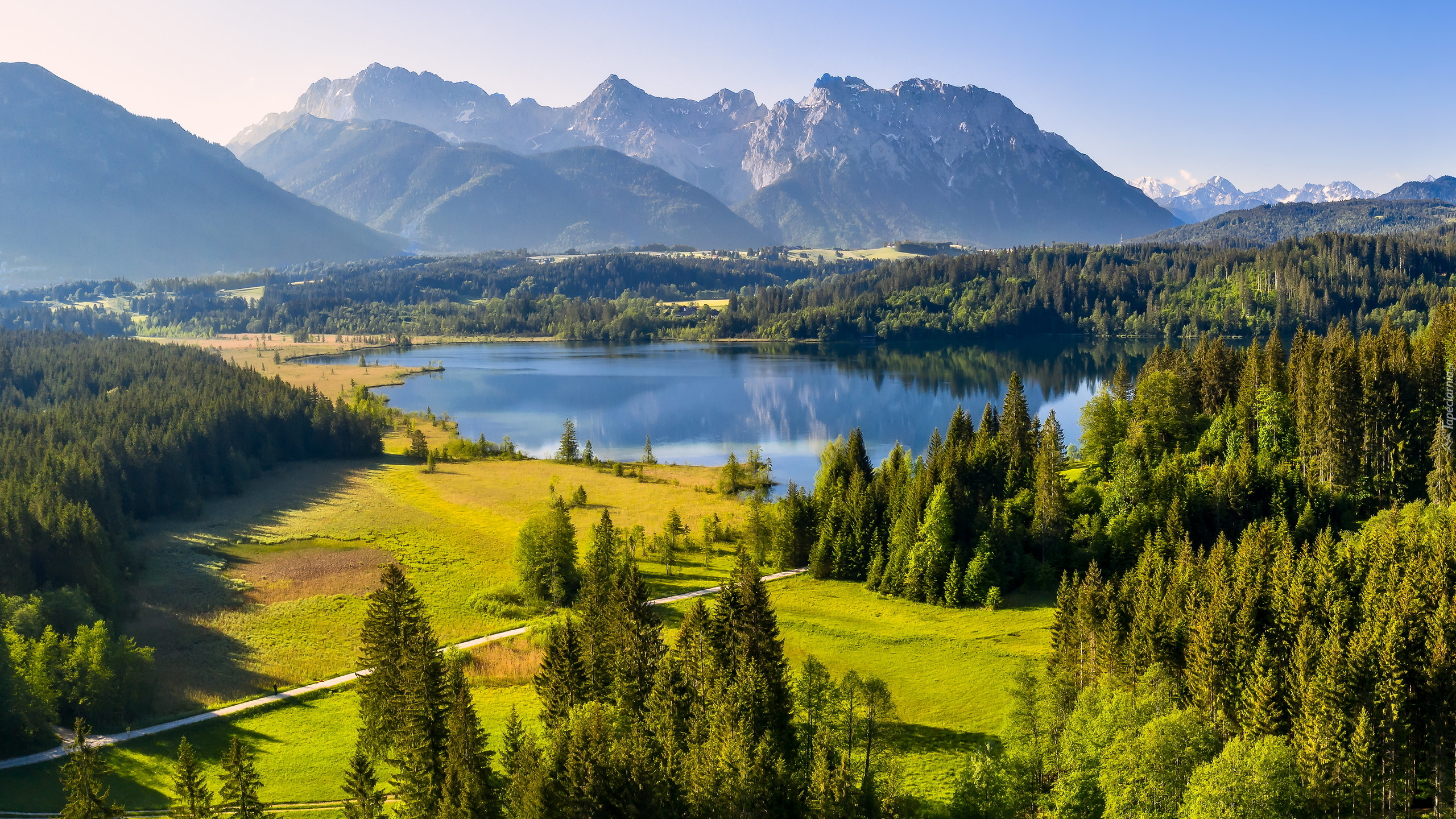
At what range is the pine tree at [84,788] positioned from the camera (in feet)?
99.4

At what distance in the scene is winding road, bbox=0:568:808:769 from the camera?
4331 cm

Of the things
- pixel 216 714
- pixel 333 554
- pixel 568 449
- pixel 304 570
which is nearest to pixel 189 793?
pixel 216 714

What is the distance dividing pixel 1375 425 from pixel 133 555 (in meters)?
92.5

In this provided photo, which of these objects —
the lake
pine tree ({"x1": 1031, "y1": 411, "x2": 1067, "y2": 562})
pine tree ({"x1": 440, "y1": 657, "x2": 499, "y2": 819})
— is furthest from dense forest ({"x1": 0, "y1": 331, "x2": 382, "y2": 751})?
pine tree ({"x1": 1031, "y1": 411, "x2": 1067, "y2": 562})

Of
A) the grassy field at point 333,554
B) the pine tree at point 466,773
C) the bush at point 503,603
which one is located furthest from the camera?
the bush at point 503,603

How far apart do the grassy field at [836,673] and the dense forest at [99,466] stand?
16.8ft

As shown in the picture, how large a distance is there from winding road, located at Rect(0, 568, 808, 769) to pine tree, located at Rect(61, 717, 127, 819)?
28.1ft

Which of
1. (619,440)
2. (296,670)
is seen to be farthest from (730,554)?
(619,440)

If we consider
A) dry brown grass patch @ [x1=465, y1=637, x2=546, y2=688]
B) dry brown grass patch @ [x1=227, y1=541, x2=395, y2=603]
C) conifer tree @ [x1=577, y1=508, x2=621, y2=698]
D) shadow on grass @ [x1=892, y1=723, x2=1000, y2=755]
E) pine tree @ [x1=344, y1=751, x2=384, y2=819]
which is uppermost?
conifer tree @ [x1=577, y1=508, x2=621, y2=698]

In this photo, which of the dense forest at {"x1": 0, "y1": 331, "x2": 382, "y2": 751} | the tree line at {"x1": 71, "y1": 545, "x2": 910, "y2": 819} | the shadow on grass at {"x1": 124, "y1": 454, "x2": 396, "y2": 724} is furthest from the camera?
the shadow on grass at {"x1": 124, "y1": 454, "x2": 396, "y2": 724}

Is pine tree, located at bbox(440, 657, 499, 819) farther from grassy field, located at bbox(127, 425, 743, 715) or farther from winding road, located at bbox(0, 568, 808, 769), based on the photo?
grassy field, located at bbox(127, 425, 743, 715)

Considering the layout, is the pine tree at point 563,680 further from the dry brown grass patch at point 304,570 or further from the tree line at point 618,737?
the dry brown grass patch at point 304,570

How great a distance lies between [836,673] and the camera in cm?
4966

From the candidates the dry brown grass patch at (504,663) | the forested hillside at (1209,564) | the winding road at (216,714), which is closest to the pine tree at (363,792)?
the winding road at (216,714)
